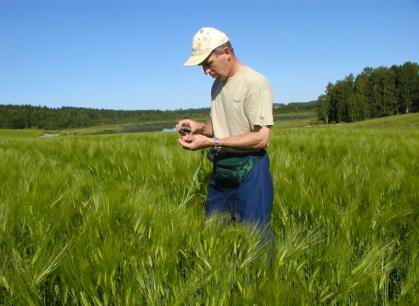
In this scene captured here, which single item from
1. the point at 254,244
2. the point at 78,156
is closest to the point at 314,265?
the point at 254,244

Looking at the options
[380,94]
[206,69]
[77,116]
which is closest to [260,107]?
[206,69]

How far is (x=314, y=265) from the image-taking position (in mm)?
1324

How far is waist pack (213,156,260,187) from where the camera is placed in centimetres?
227

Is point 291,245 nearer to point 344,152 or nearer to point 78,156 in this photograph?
point 344,152

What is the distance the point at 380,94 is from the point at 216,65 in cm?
7074

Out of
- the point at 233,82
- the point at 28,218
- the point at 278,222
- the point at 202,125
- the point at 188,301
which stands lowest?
the point at 278,222

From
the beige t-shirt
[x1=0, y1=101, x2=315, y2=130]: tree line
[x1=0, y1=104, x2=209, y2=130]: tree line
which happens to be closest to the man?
the beige t-shirt

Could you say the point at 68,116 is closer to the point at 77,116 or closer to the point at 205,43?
the point at 77,116

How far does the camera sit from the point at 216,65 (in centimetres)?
219

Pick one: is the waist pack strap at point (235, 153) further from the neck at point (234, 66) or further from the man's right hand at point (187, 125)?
the neck at point (234, 66)

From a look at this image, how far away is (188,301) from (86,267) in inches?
13.2

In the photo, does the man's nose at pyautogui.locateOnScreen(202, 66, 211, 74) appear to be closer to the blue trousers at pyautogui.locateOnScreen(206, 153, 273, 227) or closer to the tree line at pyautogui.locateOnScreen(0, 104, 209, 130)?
the blue trousers at pyautogui.locateOnScreen(206, 153, 273, 227)

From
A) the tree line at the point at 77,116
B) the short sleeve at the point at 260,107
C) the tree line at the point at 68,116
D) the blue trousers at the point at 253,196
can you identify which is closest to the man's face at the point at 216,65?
the short sleeve at the point at 260,107

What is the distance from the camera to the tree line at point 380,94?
208 feet
